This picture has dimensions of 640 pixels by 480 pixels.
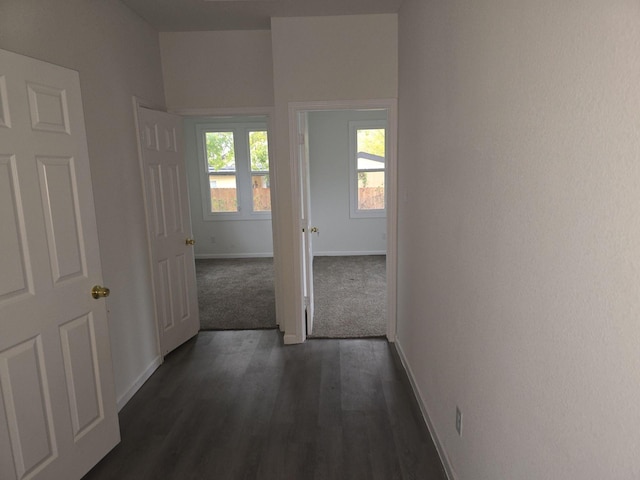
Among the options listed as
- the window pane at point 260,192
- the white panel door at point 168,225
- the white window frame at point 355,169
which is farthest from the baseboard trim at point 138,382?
the white window frame at point 355,169

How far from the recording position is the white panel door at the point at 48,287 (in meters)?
1.68

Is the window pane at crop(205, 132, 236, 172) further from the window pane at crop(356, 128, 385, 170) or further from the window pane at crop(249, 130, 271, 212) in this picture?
the window pane at crop(356, 128, 385, 170)

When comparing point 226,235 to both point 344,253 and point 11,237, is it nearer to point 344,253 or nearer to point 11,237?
point 344,253

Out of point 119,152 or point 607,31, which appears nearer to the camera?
point 607,31

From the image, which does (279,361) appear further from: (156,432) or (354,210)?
(354,210)

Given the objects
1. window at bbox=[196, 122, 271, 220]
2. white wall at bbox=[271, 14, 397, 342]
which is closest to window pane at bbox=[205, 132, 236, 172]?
window at bbox=[196, 122, 271, 220]

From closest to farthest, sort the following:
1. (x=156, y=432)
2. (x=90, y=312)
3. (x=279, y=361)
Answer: (x=90, y=312), (x=156, y=432), (x=279, y=361)

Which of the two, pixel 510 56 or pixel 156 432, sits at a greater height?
pixel 510 56

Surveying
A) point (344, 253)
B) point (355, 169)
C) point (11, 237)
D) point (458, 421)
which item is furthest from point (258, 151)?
point (458, 421)

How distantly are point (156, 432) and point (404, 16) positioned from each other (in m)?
3.18

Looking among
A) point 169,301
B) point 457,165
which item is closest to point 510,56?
point 457,165

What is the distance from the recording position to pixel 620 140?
2.63ft

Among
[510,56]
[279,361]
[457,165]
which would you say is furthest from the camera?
[279,361]

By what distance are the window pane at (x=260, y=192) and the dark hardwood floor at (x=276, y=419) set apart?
3748mm
